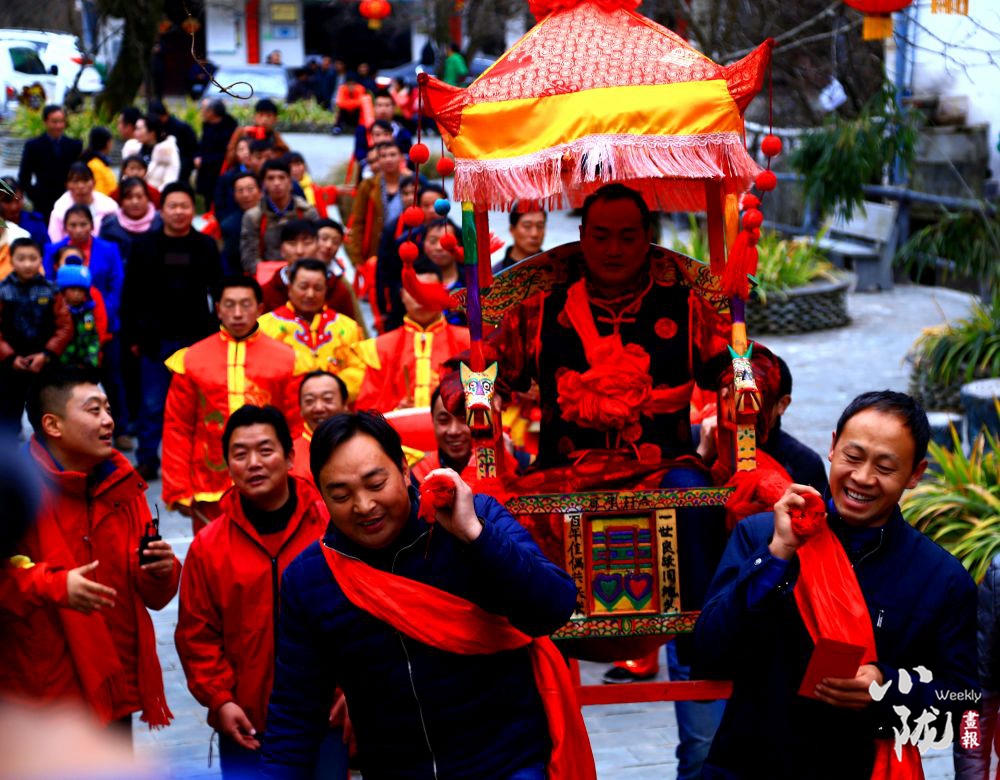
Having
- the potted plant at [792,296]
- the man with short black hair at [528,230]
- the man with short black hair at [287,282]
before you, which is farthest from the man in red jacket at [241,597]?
the potted plant at [792,296]

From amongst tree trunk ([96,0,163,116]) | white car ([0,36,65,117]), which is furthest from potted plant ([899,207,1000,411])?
tree trunk ([96,0,163,116])

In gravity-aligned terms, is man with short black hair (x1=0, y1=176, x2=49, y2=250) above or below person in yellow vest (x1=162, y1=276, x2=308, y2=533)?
above

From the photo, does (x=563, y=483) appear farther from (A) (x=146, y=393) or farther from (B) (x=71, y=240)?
(B) (x=71, y=240)

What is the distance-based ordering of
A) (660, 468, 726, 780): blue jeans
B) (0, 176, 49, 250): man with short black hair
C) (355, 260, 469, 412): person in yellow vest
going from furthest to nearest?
(0, 176, 49, 250): man with short black hair, (355, 260, 469, 412): person in yellow vest, (660, 468, 726, 780): blue jeans

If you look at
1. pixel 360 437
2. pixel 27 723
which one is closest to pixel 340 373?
pixel 360 437

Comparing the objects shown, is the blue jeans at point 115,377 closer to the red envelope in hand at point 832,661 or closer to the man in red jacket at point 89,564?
the man in red jacket at point 89,564

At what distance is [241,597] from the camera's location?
481 cm

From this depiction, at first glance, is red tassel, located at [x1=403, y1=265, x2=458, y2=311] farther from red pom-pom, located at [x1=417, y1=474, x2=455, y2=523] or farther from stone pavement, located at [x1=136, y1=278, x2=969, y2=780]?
red pom-pom, located at [x1=417, y1=474, x2=455, y2=523]

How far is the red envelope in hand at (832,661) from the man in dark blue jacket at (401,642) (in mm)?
609

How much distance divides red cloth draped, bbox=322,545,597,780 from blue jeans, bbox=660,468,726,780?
138 centimetres

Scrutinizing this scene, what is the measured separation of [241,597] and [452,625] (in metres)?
1.50

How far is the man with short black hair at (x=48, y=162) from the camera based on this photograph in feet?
48.1

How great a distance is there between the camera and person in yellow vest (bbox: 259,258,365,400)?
7578 mm

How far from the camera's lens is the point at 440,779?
355cm
